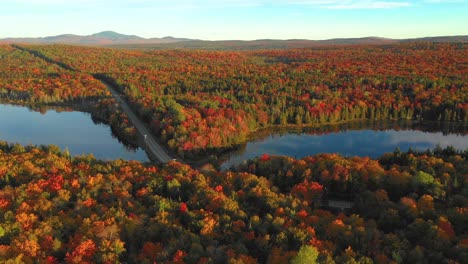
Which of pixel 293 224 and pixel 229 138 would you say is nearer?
pixel 293 224

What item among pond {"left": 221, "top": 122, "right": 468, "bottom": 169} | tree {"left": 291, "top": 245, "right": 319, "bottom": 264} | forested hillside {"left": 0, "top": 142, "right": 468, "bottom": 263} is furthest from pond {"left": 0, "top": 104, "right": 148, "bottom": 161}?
tree {"left": 291, "top": 245, "right": 319, "bottom": 264}

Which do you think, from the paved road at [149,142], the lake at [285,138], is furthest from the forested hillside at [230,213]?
the lake at [285,138]

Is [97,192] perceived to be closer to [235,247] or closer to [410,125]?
[235,247]

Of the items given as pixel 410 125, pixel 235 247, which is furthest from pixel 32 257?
pixel 410 125

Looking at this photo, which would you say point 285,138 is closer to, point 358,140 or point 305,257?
point 358,140

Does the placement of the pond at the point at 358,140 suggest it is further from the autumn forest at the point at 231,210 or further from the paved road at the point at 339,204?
the paved road at the point at 339,204
